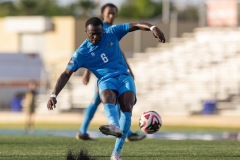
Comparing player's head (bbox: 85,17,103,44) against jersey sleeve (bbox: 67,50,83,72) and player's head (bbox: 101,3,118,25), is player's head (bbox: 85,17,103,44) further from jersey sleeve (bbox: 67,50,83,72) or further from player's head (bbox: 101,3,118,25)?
player's head (bbox: 101,3,118,25)

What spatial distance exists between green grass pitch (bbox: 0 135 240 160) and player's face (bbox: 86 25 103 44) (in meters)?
1.56

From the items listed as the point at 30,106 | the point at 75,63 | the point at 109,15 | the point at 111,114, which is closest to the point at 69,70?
the point at 75,63

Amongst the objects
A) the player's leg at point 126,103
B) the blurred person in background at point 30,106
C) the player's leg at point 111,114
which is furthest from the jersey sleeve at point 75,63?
the blurred person in background at point 30,106

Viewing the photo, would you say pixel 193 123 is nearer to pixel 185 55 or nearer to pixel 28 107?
pixel 28 107

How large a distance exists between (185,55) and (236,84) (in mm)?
6212

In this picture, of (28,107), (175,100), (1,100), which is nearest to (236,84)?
(175,100)

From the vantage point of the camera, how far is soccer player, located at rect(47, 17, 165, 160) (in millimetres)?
13602

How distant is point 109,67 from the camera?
13906mm

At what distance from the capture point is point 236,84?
1491 inches

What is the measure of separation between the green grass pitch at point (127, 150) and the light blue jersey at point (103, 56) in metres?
1.18

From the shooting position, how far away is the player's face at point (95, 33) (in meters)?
13.6

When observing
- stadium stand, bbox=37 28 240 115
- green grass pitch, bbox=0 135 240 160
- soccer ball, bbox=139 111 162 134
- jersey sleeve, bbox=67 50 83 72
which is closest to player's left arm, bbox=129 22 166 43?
jersey sleeve, bbox=67 50 83 72

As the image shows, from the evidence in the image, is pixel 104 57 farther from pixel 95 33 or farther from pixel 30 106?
pixel 30 106

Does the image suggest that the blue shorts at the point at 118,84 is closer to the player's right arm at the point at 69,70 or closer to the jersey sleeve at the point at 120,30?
the player's right arm at the point at 69,70
